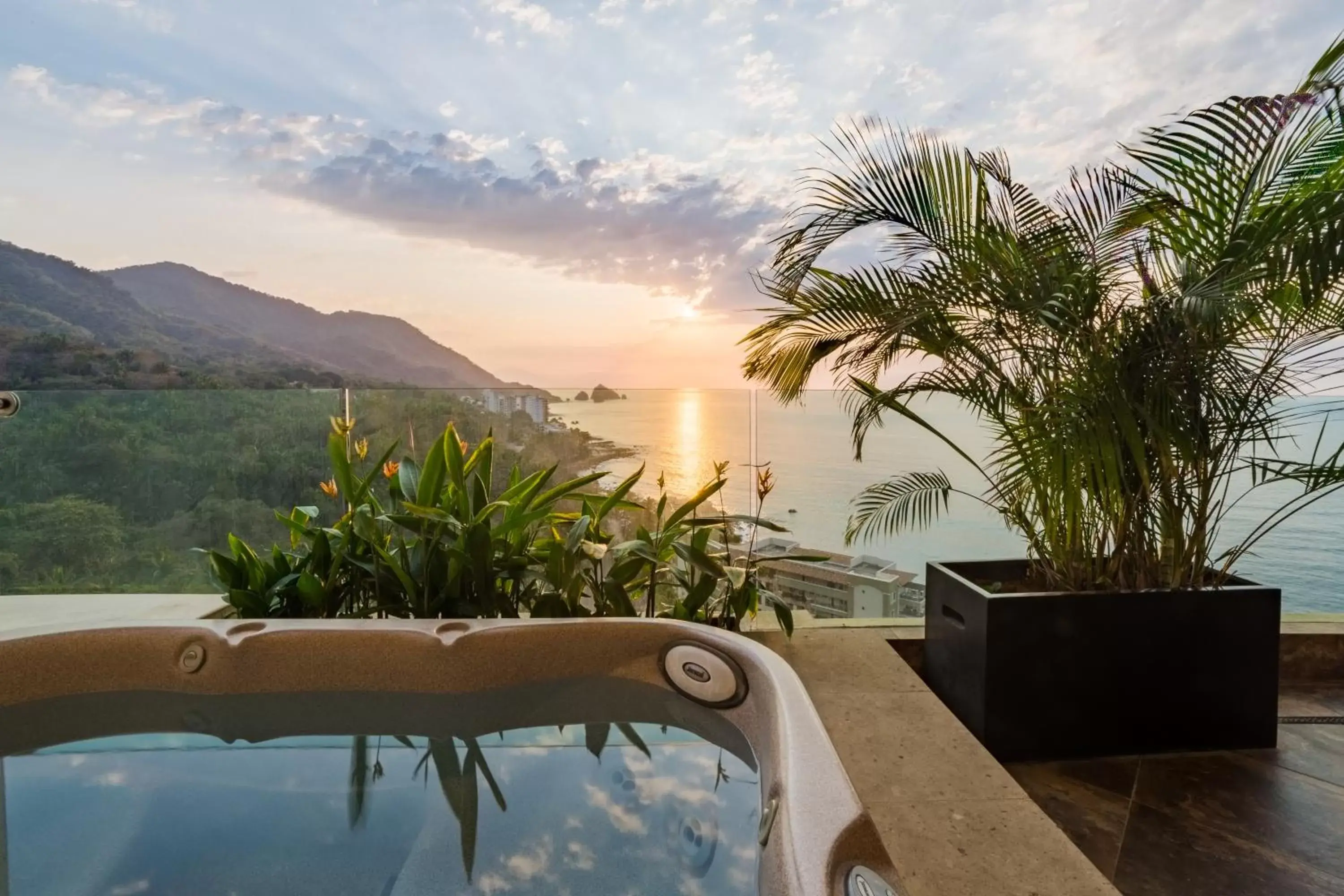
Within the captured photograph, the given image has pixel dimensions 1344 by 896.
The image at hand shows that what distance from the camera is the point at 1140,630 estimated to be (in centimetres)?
174

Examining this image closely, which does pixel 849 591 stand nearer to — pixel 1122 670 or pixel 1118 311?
pixel 1122 670

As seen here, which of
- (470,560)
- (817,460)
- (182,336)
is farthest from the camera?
(182,336)

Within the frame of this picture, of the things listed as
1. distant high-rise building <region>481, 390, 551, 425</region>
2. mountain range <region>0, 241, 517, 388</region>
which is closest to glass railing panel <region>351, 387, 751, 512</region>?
distant high-rise building <region>481, 390, 551, 425</region>

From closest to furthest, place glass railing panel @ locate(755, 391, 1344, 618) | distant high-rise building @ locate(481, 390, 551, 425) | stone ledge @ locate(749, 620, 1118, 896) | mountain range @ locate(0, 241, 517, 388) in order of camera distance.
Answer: stone ledge @ locate(749, 620, 1118, 896) → glass railing panel @ locate(755, 391, 1344, 618) → distant high-rise building @ locate(481, 390, 551, 425) → mountain range @ locate(0, 241, 517, 388)

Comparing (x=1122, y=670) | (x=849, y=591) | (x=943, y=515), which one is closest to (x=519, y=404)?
(x=849, y=591)

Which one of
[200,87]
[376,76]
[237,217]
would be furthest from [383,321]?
[376,76]

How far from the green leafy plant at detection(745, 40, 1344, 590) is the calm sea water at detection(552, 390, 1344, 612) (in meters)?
0.29

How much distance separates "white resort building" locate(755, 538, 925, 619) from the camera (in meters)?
2.53

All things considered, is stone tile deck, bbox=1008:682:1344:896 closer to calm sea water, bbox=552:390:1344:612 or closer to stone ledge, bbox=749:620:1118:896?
stone ledge, bbox=749:620:1118:896

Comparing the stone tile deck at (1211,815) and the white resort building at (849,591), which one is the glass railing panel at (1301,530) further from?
the white resort building at (849,591)

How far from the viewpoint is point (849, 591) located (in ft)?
8.34

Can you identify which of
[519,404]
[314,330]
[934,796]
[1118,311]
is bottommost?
[934,796]

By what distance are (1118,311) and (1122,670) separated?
858mm

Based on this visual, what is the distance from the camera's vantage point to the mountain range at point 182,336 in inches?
216
